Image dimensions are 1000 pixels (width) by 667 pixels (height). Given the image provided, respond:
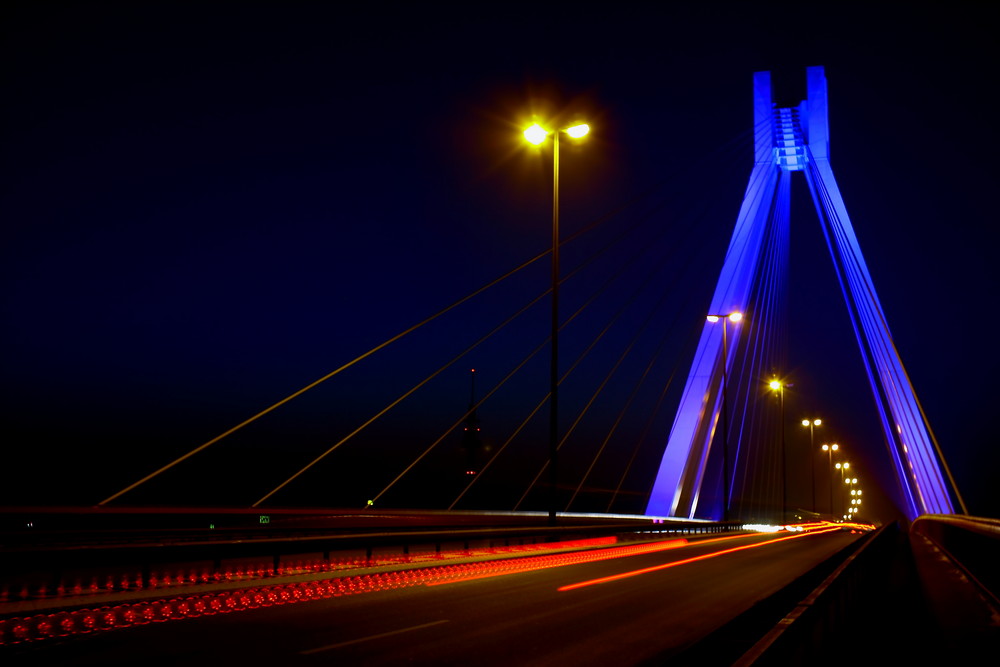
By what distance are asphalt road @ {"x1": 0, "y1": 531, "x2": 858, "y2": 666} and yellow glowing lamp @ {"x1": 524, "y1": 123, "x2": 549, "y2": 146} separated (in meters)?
8.62

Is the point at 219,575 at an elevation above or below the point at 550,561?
below

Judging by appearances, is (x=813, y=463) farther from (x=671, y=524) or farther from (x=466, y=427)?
(x=671, y=524)

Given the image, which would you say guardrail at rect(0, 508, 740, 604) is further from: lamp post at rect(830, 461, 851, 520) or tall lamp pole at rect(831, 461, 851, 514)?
lamp post at rect(830, 461, 851, 520)

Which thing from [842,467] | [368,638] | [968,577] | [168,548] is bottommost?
[368,638]

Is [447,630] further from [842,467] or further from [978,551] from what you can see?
[842,467]

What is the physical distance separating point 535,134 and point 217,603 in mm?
10755

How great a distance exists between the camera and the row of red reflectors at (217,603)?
6832mm

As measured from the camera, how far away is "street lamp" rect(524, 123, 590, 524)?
16.3 metres

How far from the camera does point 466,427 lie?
3575 cm

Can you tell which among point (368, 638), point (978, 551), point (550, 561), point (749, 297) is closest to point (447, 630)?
point (368, 638)

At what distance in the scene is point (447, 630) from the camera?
7.25 m

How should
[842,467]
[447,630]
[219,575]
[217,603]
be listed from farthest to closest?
[842,467] → [219,575] → [217,603] → [447,630]

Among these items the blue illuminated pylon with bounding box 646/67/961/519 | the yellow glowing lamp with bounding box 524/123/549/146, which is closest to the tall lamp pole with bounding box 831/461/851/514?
the blue illuminated pylon with bounding box 646/67/961/519

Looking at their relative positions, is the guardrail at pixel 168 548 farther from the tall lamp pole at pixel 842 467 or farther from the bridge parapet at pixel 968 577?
the tall lamp pole at pixel 842 467
